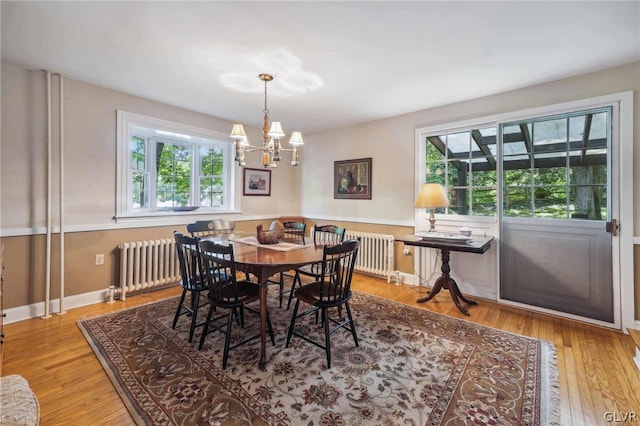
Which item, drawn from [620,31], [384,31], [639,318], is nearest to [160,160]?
[384,31]

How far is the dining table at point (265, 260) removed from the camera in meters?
1.99

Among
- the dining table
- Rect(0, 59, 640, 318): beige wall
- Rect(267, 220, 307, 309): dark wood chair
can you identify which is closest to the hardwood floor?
Rect(0, 59, 640, 318): beige wall

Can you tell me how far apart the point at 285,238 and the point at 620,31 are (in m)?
3.20

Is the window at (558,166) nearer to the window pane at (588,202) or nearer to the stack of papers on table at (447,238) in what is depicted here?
the window pane at (588,202)

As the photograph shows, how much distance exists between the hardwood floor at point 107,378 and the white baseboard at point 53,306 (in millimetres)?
94

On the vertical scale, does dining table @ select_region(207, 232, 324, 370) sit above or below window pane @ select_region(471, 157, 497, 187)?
below

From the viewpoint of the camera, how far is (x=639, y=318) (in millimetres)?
2510

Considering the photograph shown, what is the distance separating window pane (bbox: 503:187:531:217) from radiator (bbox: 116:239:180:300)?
13.5 feet

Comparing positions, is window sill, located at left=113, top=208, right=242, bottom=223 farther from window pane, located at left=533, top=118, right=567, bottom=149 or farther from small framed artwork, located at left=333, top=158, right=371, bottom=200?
window pane, located at left=533, top=118, right=567, bottom=149

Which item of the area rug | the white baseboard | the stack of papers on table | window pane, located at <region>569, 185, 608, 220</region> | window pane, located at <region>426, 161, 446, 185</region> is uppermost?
window pane, located at <region>426, 161, 446, 185</region>

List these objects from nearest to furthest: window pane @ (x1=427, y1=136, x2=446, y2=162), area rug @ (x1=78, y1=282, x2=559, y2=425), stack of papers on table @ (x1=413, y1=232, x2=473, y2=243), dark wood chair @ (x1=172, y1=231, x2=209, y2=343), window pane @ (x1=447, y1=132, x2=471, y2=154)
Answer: area rug @ (x1=78, y1=282, x2=559, y2=425)
dark wood chair @ (x1=172, y1=231, x2=209, y2=343)
stack of papers on table @ (x1=413, y1=232, x2=473, y2=243)
window pane @ (x1=447, y1=132, x2=471, y2=154)
window pane @ (x1=427, y1=136, x2=446, y2=162)

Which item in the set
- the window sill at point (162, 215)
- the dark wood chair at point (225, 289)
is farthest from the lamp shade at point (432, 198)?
the window sill at point (162, 215)

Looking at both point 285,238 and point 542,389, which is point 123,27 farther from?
point 542,389

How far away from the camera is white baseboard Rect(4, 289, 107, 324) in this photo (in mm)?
2641
